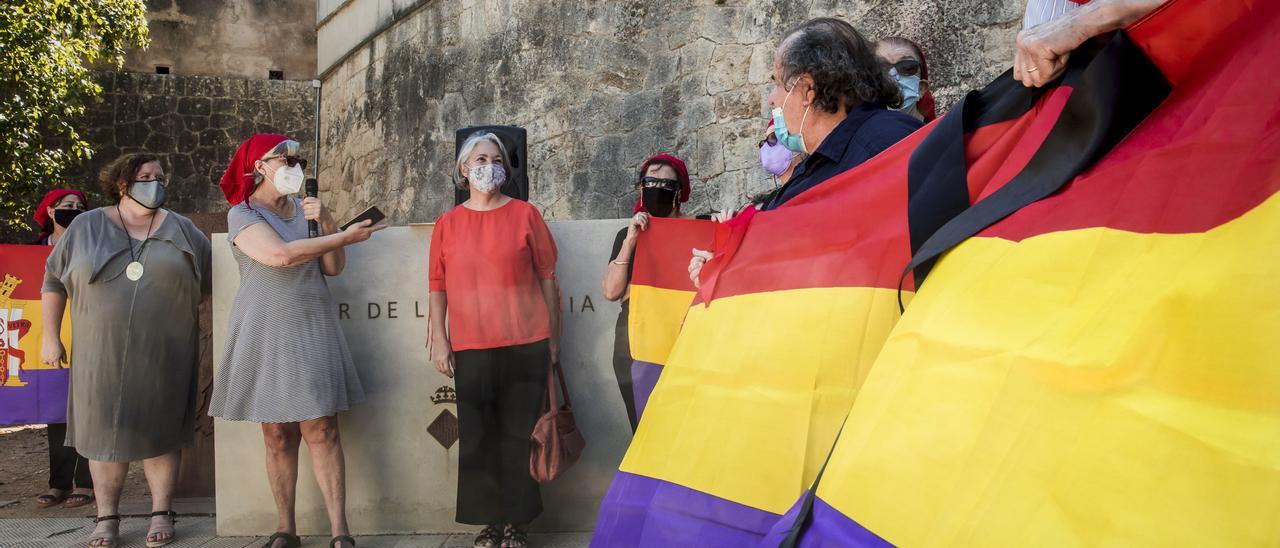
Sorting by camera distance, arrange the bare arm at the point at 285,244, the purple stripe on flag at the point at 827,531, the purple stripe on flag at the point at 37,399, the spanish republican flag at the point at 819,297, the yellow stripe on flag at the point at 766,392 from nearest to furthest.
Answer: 1. the purple stripe on flag at the point at 827,531
2. the spanish republican flag at the point at 819,297
3. the yellow stripe on flag at the point at 766,392
4. the bare arm at the point at 285,244
5. the purple stripe on flag at the point at 37,399

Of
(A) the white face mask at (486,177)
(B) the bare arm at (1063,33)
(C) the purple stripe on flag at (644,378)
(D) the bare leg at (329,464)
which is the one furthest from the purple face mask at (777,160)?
(B) the bare arm at (1063,33)

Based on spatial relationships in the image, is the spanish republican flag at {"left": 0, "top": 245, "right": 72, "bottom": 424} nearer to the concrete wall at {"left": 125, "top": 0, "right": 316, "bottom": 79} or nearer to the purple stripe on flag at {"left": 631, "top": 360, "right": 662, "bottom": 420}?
the purple stripe on flag at {"left": 631, "top": 360, "right": 662, "bottom": 420}

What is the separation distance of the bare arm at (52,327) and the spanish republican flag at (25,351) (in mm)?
1005

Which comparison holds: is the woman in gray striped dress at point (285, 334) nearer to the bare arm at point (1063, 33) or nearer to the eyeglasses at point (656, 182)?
the eyeglasses at point (656, 182)

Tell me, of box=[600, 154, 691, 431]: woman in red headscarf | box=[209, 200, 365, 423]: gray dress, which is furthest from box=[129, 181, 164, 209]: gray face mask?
box=[600, 154, 691, 431]: woman in red headscarf

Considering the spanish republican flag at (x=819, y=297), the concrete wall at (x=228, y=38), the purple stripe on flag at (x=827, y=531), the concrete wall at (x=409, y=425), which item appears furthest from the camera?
the concrete wall at (x=228, y=38)

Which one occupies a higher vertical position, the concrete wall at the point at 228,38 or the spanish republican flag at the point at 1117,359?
the concrete wall at the point at 228,38

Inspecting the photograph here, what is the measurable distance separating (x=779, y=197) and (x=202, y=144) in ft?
56.8

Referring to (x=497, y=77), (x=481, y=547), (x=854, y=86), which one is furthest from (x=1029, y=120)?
(x=497, y=77)

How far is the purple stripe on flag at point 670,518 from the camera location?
85.2 inches

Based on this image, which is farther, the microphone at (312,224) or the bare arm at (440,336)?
the bare arm at (440,336)

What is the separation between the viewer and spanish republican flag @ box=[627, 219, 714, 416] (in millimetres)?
4562

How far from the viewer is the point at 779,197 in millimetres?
2740

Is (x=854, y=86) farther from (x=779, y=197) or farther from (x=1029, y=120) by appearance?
(x=1029, y=120)
